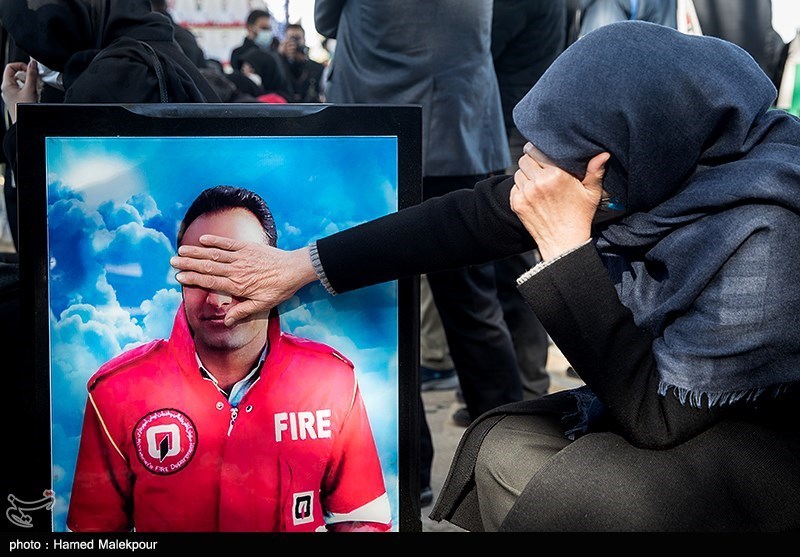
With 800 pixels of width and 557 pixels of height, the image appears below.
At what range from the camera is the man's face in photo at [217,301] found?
183cm

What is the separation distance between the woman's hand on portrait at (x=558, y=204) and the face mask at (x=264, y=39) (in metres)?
7.51

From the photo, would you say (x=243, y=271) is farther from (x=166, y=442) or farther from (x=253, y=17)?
(x=253, y=17)

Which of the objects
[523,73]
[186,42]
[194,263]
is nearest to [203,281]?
[194,263]

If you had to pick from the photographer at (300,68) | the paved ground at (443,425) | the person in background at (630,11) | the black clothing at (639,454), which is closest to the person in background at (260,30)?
the photographer at (300,68)

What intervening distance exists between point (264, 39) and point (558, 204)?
780 cm

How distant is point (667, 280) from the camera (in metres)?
1.65

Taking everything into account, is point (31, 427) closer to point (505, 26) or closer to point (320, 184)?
point (320, 184)

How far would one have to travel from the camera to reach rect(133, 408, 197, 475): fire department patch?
183 centimetres

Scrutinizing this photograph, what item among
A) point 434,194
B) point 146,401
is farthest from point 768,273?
point 434,194

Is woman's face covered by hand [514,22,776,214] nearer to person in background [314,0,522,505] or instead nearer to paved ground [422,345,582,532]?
person in background [314,0,522,505]

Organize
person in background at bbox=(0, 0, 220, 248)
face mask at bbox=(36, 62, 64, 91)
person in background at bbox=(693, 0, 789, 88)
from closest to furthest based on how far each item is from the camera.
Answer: person in background at bbox=(0, 0, 220, 248), face mask at bbox=(36, 62, 64, 91), person in background at bbox=(693, 0, 789, 88)

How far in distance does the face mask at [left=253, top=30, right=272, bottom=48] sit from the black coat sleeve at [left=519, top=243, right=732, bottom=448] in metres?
7.65

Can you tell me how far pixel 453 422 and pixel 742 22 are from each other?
1937mm

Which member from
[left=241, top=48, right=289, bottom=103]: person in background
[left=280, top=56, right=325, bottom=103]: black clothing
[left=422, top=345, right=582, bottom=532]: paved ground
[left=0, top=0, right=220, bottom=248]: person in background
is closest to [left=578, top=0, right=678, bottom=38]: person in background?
[left=422, top=345, right=582, bottom=532]: paved ground
